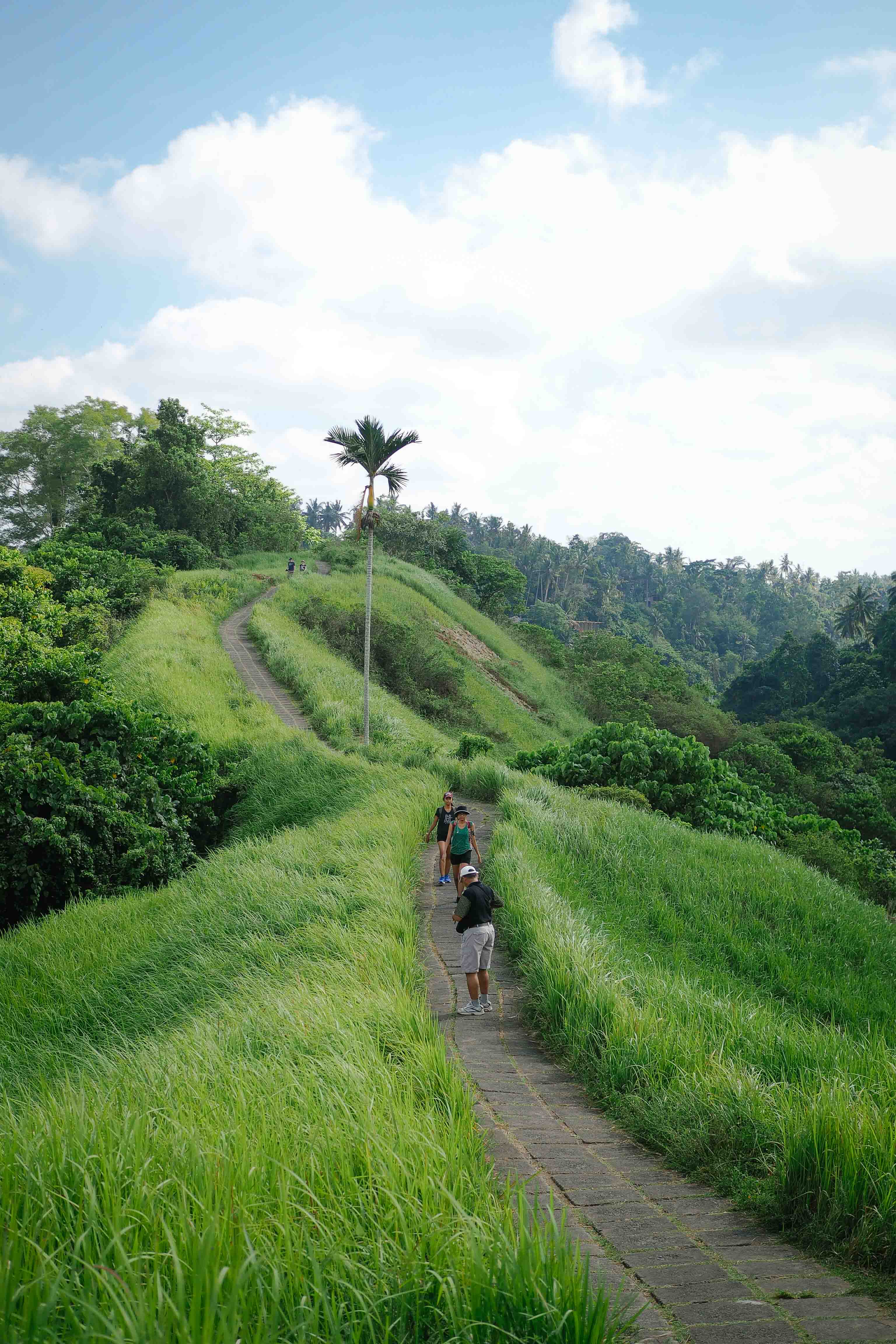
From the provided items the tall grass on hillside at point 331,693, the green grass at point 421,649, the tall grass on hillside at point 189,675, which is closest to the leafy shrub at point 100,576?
the tall grass on hillside at point 189,675

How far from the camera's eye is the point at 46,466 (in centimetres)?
5559

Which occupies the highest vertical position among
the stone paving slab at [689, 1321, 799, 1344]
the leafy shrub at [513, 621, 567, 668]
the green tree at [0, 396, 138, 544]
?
the green tree at [0, 396, 138, 544]

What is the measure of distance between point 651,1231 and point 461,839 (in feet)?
→ 18.5

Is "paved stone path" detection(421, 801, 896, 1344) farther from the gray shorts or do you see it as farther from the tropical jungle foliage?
the tropical jungle foliage

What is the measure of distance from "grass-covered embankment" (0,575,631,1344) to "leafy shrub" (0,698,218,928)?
4.94 m

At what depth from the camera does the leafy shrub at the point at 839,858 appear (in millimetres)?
16297

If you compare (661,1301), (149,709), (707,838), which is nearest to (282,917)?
(661,1301)

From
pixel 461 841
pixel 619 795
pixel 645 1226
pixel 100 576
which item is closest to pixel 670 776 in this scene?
pixel 619 795

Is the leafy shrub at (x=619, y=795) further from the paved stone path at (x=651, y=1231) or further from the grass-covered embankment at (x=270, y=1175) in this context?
the paved stone path at (x=651, y=1231)

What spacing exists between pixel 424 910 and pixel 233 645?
20139mm

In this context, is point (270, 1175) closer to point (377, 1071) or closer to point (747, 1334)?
point (377, 1071)

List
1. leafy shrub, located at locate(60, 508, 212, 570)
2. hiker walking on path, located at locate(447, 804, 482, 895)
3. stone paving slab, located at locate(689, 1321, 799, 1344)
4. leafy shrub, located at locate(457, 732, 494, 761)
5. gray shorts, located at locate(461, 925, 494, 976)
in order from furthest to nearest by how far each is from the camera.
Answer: leafy shrub, located at locate(60, 508, 212, 570)
leafy shrub, located at locate(457, 732, 494, 761)
hiker walking on path, located at locate(447, 804, 482, 895)
gray shorts, located at locate(461, 925, 494, 976)
stone paving slab, located at locate(689, 1321, 799, 1344)

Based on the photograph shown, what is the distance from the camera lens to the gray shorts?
579 centimetres

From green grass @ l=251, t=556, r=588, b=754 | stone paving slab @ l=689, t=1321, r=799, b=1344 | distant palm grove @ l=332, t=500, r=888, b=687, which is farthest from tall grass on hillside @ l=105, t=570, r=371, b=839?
distant palm grove @ l=332, t=500, r=888, b=687
